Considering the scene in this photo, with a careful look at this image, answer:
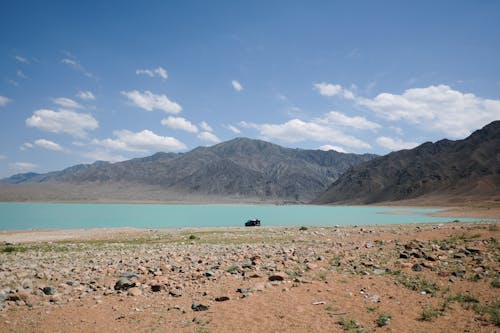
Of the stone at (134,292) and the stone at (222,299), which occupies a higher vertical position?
the stone at (134,292)

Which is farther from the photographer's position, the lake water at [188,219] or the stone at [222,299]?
the lake water at [188,219]

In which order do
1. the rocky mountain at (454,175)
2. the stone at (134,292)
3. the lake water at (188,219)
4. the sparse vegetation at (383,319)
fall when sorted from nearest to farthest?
the sparse vegetation at (383,319), the stone at (134,292), the lake water at (188,219), the rocky mountain at (454,175)

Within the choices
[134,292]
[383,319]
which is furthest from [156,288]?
[383,319]

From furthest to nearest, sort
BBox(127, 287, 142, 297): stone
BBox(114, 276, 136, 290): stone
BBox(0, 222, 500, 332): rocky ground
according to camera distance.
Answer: BBox(114, 276, 136, 290): stone → BBox(127, 287, 142, 297): stone → BBox(0, 222, 500, 332): rocky ground

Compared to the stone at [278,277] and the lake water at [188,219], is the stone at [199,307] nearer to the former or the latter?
the stone at [278,277]

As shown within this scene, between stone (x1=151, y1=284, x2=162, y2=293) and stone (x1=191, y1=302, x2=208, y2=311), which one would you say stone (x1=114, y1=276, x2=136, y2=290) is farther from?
stone (x1=191, y1=302, x2=208, y2=311)

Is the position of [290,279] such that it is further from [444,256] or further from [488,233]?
[488,233]

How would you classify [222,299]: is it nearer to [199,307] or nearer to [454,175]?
[199,307]

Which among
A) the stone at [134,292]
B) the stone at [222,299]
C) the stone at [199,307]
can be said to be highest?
the stone at [134,292]

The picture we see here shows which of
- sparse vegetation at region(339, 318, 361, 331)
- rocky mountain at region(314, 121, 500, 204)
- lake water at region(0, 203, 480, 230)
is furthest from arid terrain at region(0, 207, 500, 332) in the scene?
rocky mountain at region(314, 121, 500, 204)

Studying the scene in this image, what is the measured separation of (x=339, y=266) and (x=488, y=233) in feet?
41.3

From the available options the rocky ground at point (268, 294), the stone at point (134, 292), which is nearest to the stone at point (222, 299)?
the rocky ground at point (268, 294)

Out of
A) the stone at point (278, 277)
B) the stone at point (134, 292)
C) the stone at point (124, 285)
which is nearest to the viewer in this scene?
the stone at point (134, 292)

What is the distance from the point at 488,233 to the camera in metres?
21.2
